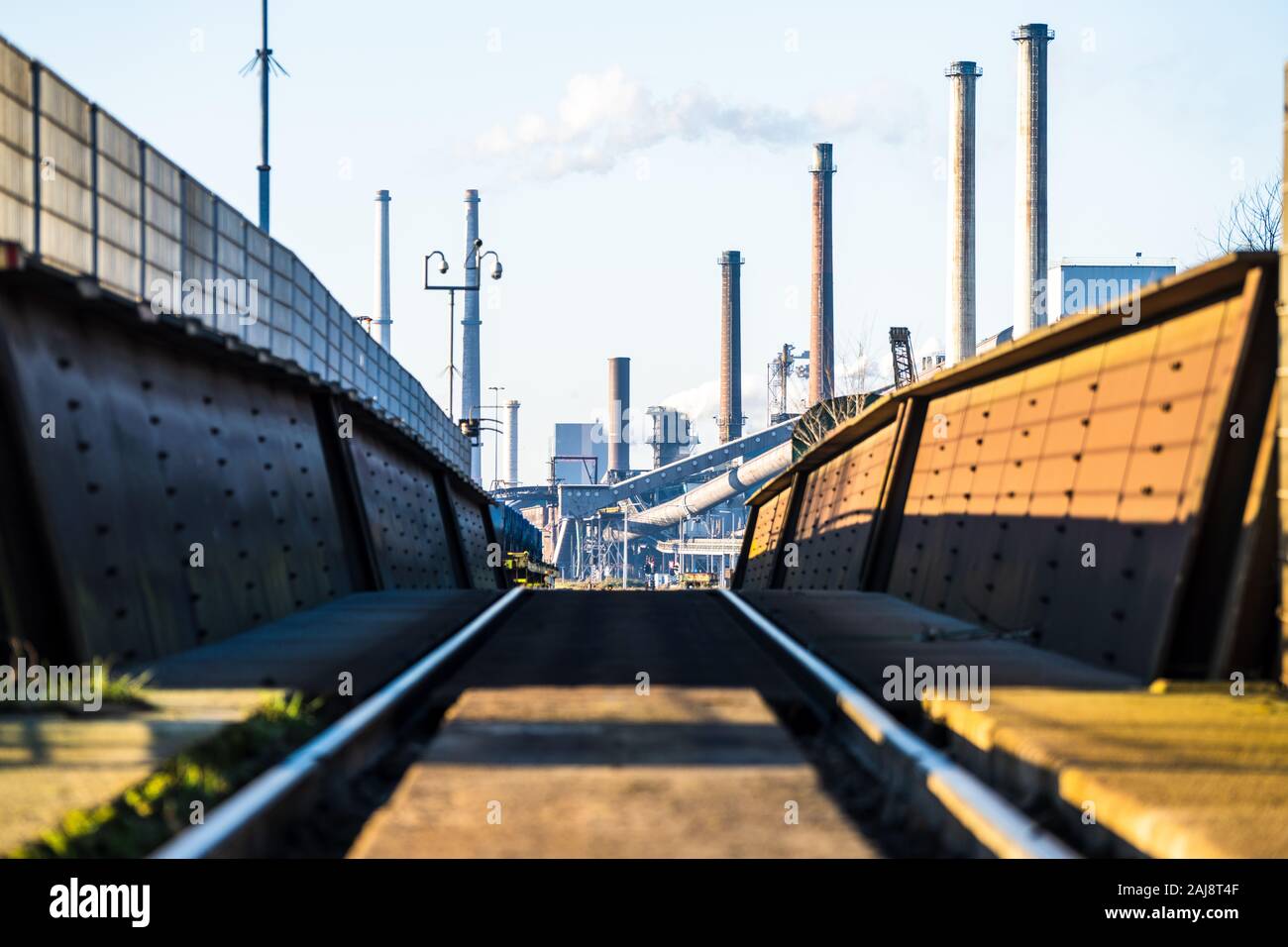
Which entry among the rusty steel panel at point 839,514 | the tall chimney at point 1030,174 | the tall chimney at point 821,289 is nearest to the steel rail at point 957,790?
the rusty steel panel at point 839,514

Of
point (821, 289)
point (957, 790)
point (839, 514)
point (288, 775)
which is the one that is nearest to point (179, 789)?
point (288, 775)

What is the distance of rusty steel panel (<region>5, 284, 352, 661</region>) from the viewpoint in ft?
35.6

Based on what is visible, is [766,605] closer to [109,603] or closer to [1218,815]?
[109,603]

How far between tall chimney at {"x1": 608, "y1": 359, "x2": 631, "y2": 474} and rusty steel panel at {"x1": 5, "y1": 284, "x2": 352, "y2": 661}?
138 m

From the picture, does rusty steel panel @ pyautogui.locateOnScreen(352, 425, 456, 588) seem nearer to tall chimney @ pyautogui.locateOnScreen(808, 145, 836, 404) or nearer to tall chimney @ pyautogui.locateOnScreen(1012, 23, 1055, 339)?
tall chimney @ pyautogui.locateOnScreen(1012, 23, 1055, 339)

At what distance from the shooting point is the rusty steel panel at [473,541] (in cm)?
3606

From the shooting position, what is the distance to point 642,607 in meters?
21.0

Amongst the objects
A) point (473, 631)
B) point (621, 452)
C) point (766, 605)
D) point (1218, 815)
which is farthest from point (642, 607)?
point (621, 452)

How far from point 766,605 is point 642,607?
2.13 metres

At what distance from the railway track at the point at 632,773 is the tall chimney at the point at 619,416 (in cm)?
14392

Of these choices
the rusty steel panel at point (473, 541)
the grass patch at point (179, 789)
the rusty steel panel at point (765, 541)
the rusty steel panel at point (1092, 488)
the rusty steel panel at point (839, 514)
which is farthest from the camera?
the rusty steel panel at point (765, 541)

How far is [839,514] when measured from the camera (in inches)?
1069

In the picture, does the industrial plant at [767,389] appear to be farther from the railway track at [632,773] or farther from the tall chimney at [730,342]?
the railway track at [632,773]

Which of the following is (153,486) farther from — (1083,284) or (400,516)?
(1083,284)
